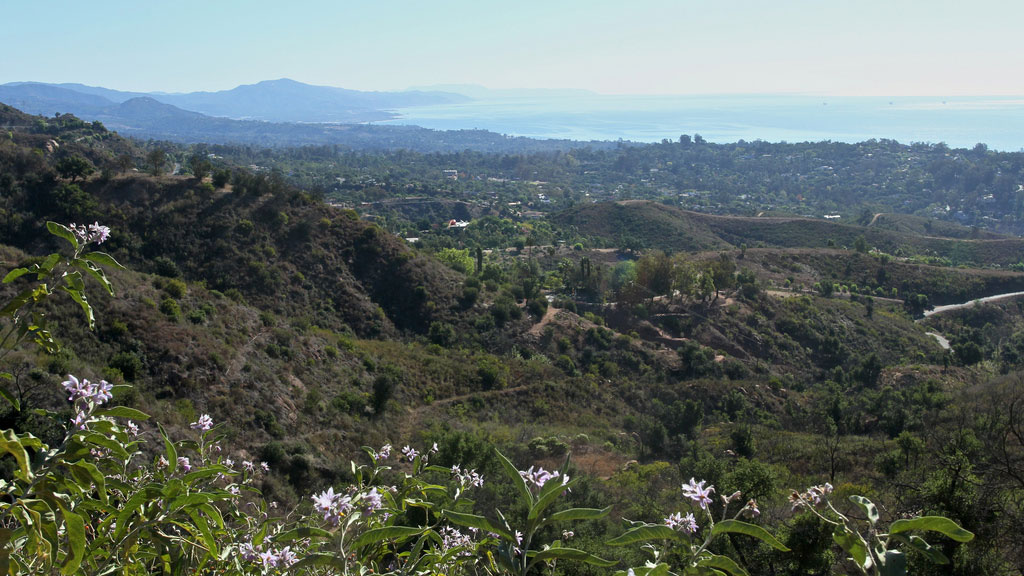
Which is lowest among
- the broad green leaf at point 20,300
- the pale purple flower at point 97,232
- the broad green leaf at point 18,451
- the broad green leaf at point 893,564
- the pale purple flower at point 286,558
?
the pale purple flower at point 286,558

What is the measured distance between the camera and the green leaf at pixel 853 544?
1286mm

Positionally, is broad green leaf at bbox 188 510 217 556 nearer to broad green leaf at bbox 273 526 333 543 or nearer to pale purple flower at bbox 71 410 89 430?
broad green leaf at bbox 273 526 333 543

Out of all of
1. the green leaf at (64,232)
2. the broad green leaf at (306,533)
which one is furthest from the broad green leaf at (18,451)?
the broad green leaf at (306,533)

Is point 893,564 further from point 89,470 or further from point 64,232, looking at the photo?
point 64,232

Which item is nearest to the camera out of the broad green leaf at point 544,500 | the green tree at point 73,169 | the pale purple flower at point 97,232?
the broad green leaf at point 544,500

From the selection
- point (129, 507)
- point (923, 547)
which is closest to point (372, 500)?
point (129, 507)

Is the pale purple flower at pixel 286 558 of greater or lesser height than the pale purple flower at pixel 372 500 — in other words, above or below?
below

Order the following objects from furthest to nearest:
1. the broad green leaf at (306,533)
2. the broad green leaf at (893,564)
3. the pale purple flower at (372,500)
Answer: the pale purple flower at (372,500)
the broad green leaf at (306,533)
the broad green leaf at (893,564)

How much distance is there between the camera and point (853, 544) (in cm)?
131

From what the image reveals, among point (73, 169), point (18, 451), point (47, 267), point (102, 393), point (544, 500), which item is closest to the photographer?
point (18, 451)

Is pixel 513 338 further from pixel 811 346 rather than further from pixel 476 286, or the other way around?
pixel 811 346

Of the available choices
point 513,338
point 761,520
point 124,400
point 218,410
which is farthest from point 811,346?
point 124,400

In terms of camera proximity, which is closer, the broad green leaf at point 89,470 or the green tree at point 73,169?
the broad green leaf at point 89,470

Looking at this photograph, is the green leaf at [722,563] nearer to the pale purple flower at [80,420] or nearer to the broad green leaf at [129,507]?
the broad green leaf at [129,507]
